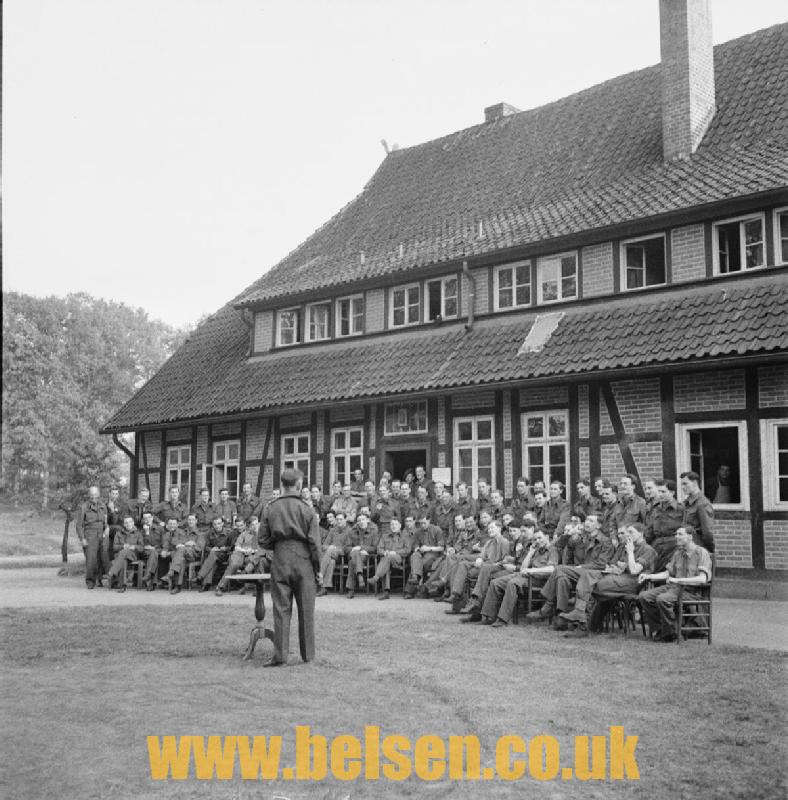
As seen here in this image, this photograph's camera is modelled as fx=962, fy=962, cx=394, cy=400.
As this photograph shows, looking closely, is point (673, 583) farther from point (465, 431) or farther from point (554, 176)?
point (554, 176)

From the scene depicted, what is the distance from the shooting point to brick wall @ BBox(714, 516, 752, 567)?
1352 cm

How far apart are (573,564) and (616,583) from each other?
1.47 meters

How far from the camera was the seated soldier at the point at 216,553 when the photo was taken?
16875 mm

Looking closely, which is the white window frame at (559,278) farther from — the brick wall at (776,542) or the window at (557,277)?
the brick wall at (776,542)

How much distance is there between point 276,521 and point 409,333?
36.7 ft

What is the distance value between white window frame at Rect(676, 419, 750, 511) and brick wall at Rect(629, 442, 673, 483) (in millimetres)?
321

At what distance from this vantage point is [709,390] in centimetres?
1411

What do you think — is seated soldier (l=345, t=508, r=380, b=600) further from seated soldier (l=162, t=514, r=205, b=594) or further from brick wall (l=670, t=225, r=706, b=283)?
brick wall (l=670, t=225, r=706, b=283)

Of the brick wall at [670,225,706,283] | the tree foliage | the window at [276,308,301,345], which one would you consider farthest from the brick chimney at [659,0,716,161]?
the tree foliage

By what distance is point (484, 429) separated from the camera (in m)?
17.2

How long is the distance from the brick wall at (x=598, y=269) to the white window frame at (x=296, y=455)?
673cm

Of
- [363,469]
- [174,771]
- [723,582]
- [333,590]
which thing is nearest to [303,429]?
[363,469]

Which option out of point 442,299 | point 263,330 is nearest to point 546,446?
point 442,299

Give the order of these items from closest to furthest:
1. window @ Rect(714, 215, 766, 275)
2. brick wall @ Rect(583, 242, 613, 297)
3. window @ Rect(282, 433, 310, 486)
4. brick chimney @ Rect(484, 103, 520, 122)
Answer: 1. window @ Rect(714, 215, 766, 275)
2. brick wall @ Rect(583, 242, 613, 297)
3. window @ Rect(282, 433, 310, 486)
4. brick chimney @ Rect(484, 103, 520, 122)
